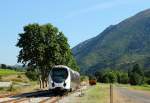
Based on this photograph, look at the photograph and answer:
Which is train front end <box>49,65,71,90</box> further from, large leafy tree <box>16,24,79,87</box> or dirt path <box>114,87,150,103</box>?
large leafy tree <box>16,24,79,87</box>

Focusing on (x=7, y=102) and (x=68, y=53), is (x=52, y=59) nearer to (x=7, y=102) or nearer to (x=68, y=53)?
(x=68, y=53)

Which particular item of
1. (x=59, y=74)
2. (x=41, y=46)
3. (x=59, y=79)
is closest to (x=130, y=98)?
(x=59, y=79)

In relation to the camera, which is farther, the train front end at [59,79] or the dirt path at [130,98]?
the train front end at [59,79]

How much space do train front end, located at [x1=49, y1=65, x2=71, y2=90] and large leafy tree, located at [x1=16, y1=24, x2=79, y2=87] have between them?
21.2 metres

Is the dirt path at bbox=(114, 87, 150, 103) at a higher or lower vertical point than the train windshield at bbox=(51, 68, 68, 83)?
lower

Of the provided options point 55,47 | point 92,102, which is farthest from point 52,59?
point 92,102

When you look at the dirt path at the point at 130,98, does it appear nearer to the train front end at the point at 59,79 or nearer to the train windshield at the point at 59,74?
the train front end at the point at 59,79

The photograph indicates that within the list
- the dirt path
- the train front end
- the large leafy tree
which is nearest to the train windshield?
the train front end

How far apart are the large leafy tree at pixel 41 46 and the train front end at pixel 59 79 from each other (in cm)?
2115

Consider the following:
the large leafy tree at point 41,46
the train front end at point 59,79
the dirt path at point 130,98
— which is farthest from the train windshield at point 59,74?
the large leafy tree at point 41,46

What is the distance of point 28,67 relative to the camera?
260ft

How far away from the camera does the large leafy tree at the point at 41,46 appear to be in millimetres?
77062

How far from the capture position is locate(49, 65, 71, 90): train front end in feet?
178

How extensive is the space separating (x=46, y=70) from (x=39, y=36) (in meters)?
6.96
